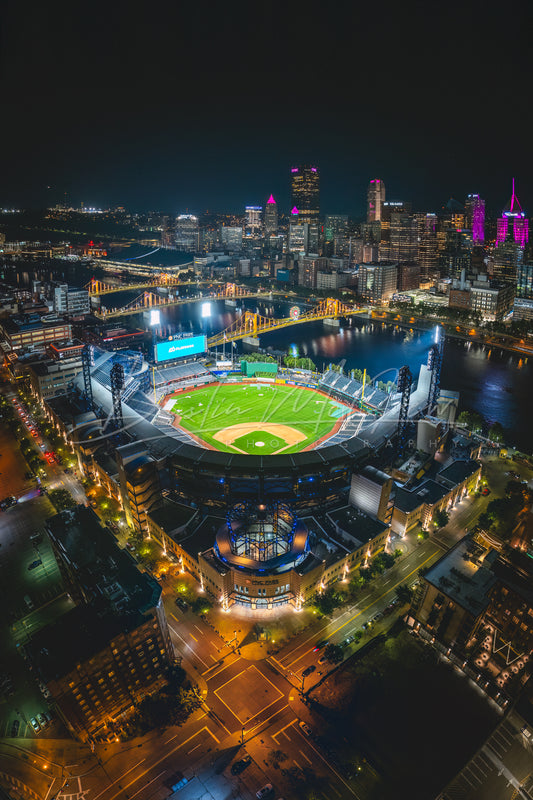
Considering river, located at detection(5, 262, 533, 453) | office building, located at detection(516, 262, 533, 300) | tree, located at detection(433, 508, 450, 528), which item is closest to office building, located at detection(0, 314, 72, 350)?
river, located at detection(5, 262, 533, 453)

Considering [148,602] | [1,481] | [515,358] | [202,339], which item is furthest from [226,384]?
[515,358]

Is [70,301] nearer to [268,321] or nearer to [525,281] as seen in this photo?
[268,321]

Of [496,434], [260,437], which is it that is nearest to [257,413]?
[260,437]

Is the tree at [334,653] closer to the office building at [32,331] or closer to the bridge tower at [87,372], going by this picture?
the bridge tower at [87,372]

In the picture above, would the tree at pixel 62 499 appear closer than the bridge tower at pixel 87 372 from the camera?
Yes

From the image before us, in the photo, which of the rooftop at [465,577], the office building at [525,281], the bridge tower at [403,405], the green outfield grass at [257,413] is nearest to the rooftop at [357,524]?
the rooftop at [465,577]

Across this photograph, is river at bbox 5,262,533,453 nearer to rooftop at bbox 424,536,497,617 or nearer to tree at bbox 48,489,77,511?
rooftop at bbox 424,536,497,617
